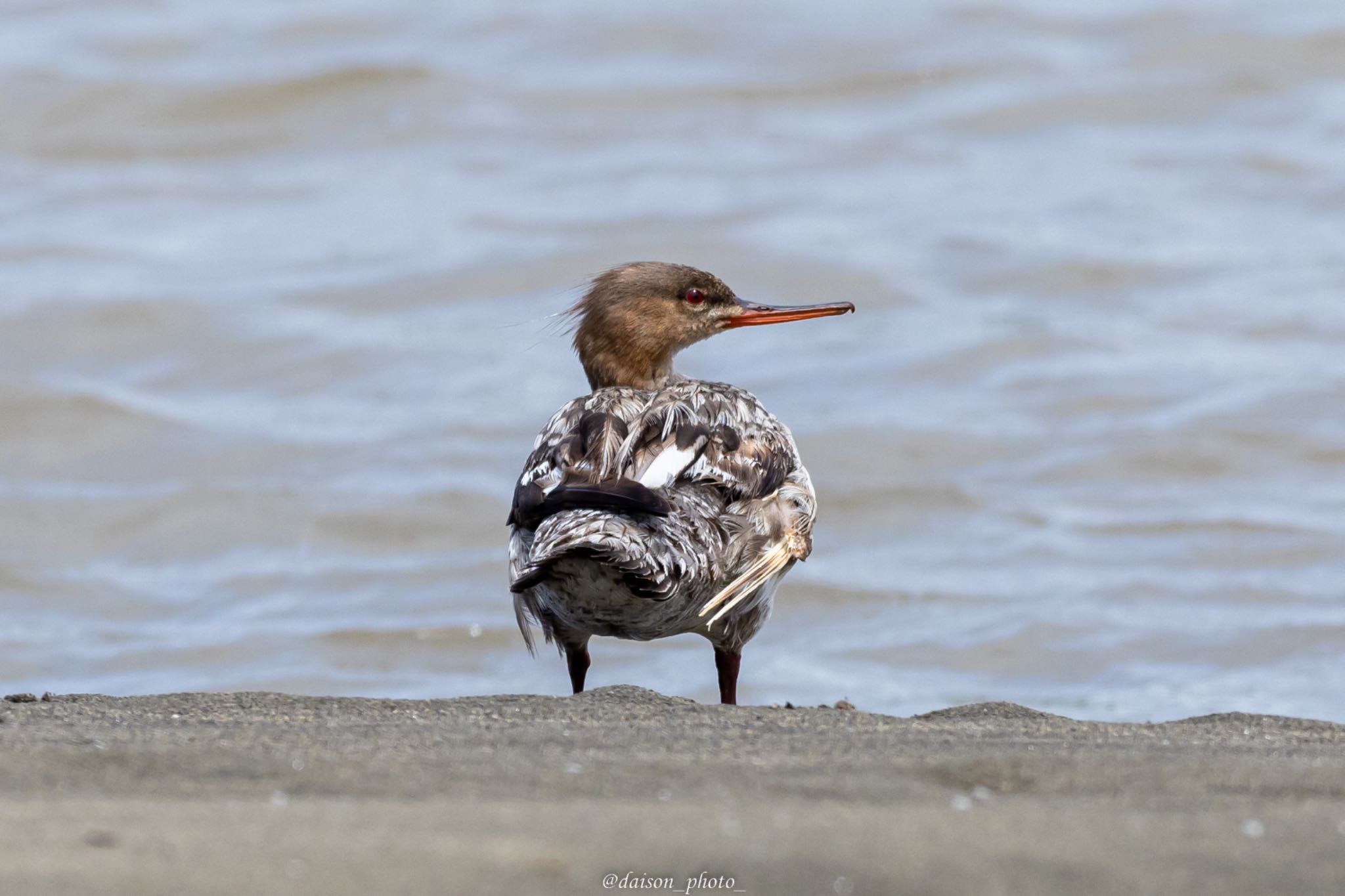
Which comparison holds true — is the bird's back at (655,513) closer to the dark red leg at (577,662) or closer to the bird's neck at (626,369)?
the dark red leg at (577,662)

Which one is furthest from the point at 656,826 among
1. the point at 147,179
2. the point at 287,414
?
the point at 147,179

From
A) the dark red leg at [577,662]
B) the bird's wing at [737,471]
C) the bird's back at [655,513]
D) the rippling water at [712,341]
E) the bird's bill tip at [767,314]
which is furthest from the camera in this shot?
the rippling water at [712,341]

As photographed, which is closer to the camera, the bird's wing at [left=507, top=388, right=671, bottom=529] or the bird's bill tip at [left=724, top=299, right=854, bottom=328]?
the bird's wing at [left=507, top=388, right=671, bottom=529]

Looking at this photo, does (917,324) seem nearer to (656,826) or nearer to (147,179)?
(147,179)

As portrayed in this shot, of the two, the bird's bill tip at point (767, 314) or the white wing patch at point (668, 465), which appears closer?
the white wing patch at point (668, 465)

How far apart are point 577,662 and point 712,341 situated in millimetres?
9031

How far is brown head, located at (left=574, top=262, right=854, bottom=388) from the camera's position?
787 centimetres

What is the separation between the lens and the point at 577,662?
700 cm

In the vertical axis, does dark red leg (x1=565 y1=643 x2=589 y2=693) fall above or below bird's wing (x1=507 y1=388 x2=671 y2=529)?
below

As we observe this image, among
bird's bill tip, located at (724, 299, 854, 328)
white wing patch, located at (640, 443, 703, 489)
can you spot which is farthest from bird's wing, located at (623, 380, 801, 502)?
bird's bill tip, located at (724, 299, 854, 328)

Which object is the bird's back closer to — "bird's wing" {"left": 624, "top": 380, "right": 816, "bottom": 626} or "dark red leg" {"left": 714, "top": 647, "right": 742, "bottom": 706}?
"bird's wing" {"left": 624, "top": 380, "right": 816, "bottom": 626}

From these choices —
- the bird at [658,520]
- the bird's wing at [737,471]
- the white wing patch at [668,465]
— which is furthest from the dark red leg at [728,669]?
the white wing patch at [668,465]

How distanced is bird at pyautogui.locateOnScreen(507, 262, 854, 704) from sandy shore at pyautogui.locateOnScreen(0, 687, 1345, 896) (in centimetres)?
116

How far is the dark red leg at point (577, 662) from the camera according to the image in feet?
22.7
